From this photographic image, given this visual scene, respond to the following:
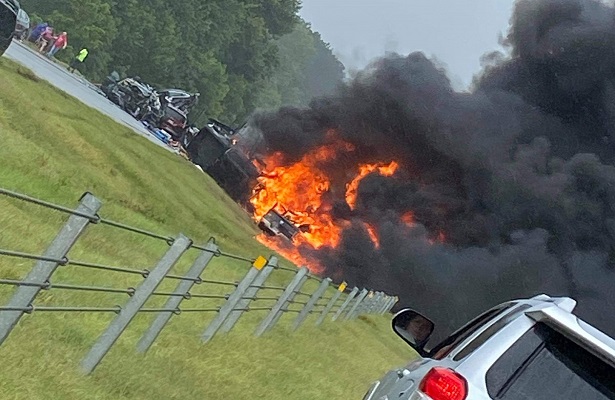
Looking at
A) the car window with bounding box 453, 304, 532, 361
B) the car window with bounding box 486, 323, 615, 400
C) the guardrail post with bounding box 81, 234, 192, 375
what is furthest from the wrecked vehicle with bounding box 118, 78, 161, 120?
the car window with bounding box 486, 323, 615, 400

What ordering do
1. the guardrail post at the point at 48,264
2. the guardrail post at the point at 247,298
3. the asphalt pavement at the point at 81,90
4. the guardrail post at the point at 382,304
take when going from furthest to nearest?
the asphalt pavement at the point at 81,90 < the guardrail post at the point at 382,304 < the guardrail post at the point at 247,298 < the guardrail post at the point at 48,264

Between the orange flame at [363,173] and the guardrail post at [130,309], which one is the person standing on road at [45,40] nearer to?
the orange flame at [363,173]

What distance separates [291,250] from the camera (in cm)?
3328

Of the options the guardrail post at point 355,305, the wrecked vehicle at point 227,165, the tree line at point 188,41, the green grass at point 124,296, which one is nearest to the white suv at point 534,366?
the green grass at point 124,296

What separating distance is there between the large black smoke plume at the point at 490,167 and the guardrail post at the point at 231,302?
77.6 ft

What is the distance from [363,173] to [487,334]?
35.5 m

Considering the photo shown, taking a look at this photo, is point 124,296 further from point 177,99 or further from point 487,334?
point 177,99

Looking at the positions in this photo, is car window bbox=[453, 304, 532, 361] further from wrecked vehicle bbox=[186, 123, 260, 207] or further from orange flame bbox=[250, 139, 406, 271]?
wrecked vehicle bbox=[186, 123, 260, 207]

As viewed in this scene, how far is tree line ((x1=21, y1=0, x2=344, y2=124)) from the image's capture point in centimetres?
5619

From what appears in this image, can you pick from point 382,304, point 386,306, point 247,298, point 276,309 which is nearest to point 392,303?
point 386,306

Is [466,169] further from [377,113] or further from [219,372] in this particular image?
[219,372]

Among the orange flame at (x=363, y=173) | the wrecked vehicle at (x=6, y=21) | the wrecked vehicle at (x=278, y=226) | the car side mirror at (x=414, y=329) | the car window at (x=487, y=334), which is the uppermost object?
the orange flame at (x=363, y=173)

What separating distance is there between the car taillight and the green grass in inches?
120

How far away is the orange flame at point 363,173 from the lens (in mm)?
39062
